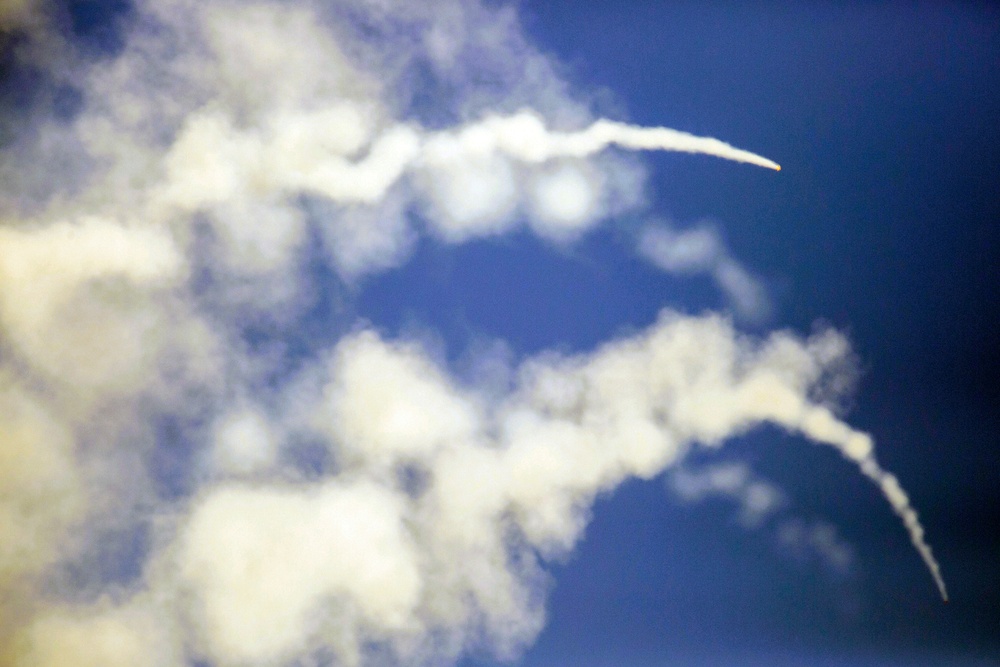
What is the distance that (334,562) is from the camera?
185 inches

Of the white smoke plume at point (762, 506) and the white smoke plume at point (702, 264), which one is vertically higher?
the white smoke plume at point (702, 264)

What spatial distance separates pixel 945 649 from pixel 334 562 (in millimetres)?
4618

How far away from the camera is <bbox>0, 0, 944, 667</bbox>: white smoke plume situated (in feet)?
15.2

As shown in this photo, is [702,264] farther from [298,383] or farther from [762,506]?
[298,383]

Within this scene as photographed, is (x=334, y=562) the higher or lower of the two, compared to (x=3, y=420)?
lower

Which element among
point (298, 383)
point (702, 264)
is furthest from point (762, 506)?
point (298, 383)

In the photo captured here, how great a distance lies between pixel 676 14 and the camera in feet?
16.8

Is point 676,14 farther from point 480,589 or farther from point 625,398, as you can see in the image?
point 480,589

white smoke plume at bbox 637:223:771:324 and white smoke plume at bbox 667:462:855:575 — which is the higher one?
white smoke plume at bbox 637:223:771:324

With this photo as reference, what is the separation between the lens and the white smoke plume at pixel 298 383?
4629 millimetres

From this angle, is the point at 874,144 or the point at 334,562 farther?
the point at 874,144

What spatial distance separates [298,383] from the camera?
484 cm

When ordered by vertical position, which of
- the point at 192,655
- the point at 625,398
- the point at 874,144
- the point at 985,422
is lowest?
the point at 192,655

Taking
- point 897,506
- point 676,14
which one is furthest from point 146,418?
point 897,506
